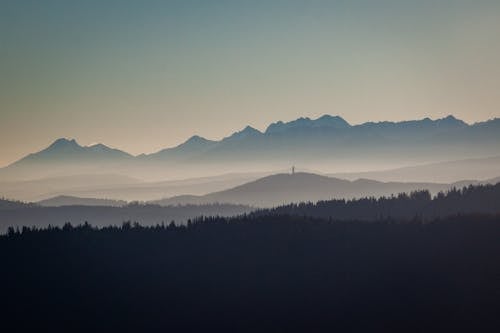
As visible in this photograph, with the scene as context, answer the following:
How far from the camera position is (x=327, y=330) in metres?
130

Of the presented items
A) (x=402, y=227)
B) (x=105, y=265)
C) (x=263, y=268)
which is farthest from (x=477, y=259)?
(x=105, y=265)

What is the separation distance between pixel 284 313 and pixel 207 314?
16901mm

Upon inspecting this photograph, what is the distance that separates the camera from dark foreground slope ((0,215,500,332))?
12925cm

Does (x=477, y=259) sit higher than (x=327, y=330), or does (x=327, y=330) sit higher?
(x=477, y=259)

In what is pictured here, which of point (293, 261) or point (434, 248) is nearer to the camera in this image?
point (434, 248)

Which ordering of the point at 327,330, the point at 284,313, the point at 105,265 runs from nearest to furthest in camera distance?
the point at 327,330
the point at 284,313
the point at 105,265

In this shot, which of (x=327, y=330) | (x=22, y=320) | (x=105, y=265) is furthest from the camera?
(x=105, y=265)

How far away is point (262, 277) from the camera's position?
154 meters

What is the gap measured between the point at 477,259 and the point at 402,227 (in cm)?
2560

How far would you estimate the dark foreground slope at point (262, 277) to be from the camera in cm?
12925

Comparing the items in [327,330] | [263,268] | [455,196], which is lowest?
[327,330]

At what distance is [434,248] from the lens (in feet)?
458

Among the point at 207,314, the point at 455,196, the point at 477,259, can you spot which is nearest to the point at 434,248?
the point at 477,259

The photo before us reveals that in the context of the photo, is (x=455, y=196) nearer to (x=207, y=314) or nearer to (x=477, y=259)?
(x=477, y=259)
